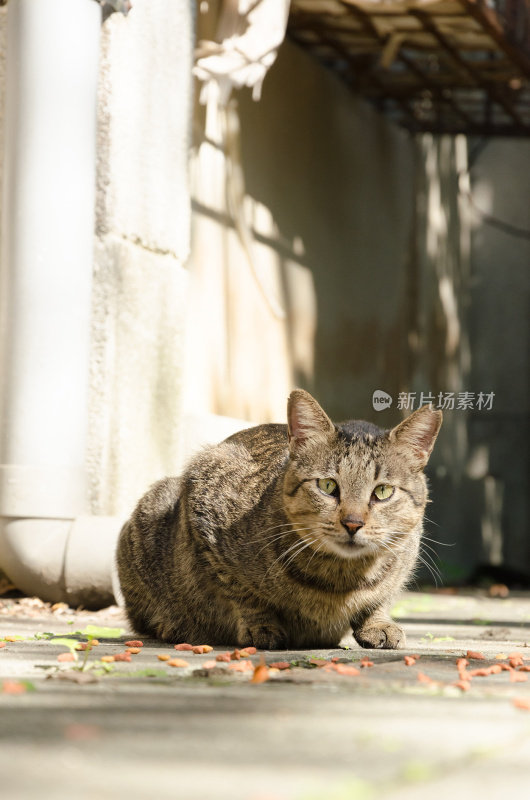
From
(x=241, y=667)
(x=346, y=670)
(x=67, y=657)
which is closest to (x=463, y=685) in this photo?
(x=346, y=670)

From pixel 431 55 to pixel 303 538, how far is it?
19.5ft

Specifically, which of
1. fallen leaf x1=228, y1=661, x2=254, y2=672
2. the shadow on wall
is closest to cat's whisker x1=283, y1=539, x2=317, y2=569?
fallen leaf x1=228, y1=661, x2=254, y2=672

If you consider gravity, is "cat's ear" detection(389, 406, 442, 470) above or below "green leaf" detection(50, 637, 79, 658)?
above

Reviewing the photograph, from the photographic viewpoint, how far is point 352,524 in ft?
11.0

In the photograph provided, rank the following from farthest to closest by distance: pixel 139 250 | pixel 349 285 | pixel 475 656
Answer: pixel 349 285, pixel 139 250, pixel 475 656

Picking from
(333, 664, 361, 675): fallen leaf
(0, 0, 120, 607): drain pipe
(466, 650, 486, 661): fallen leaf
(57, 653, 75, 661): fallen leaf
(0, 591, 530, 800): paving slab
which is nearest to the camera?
(0, 591, 530, 800): paving slab

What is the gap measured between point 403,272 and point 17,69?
5.91 meters

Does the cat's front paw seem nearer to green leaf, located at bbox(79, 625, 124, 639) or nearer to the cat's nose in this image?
the cat's nose

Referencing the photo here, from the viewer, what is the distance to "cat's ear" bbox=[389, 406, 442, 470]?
3639 millimetres

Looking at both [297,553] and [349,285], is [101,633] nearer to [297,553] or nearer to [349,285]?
[297,553]

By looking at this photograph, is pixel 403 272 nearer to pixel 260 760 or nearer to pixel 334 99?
pixel 334 99

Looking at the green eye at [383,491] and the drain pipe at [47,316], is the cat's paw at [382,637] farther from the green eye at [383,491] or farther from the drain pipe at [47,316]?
the drain pipe at [47,316]

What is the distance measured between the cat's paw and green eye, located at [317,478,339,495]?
493 millimetres

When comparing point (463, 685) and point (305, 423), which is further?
point (305, 423)
